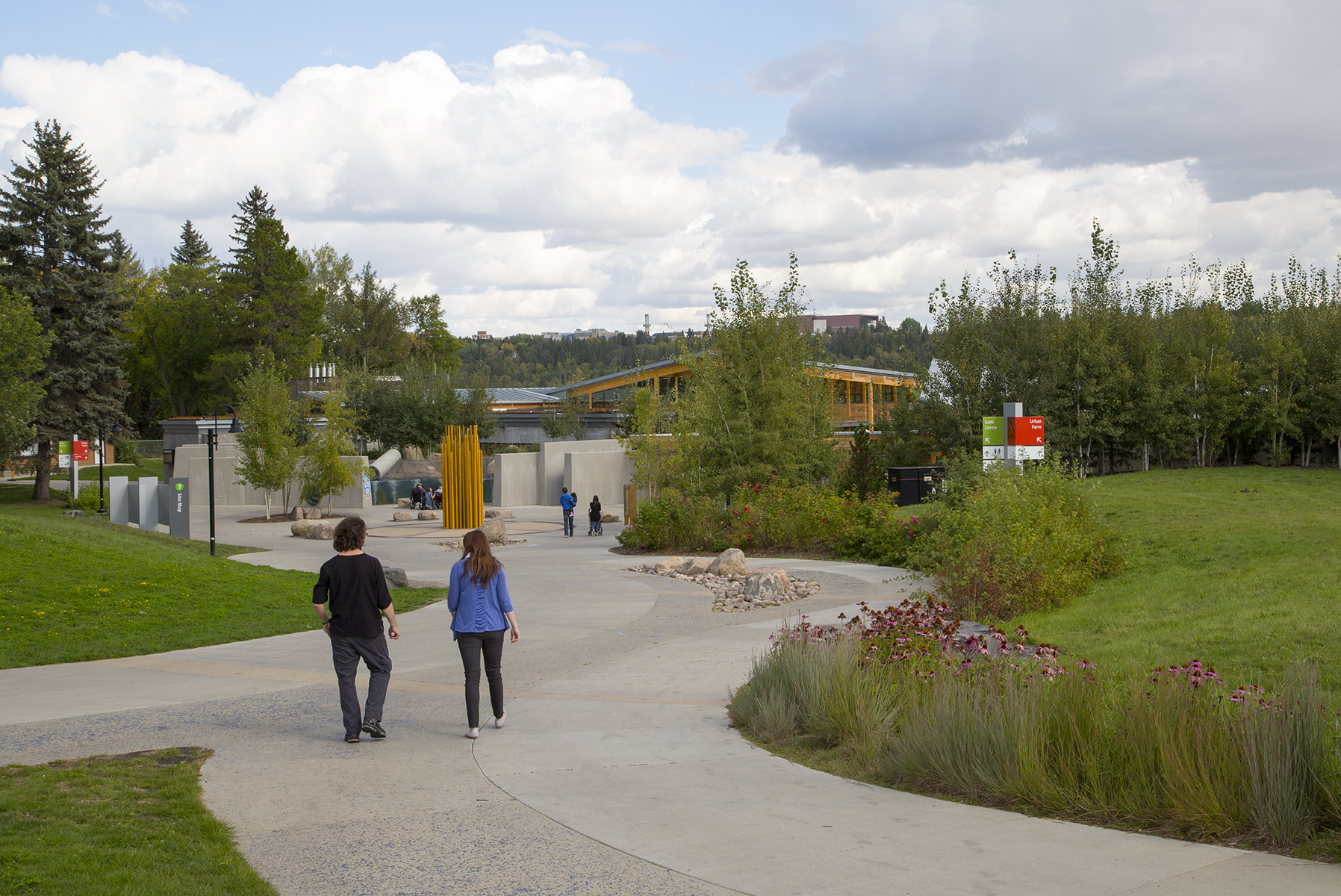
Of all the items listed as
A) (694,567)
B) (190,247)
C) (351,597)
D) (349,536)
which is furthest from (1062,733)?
(190,247)

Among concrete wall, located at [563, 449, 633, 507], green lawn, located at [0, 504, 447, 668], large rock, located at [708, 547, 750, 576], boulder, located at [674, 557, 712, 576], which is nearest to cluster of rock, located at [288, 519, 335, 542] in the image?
green lawn, located at [0, 504, 447, 668]

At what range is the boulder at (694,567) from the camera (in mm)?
17859

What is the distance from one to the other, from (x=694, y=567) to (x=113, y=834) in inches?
535

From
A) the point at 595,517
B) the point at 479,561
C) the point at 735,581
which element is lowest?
the point at 735,581

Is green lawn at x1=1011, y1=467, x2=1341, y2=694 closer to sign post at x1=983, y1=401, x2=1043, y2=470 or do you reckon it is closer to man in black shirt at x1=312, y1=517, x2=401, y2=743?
sign post at x1=983, y1=401, x2=1043, y2=470

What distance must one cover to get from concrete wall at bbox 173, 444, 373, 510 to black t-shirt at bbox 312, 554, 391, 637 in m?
37.5

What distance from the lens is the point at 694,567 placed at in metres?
18.0

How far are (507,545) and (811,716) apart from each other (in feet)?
64.0

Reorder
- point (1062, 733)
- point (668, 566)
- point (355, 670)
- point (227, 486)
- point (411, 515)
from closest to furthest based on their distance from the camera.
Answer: point (1062, 733) → point (355, 670) → point (668, 566) → point (411, 515) → point (227, 486)

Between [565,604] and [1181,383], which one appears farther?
[1181,383]

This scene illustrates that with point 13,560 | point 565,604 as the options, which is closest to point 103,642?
point 13,560

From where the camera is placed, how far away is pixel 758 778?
19.5 ft

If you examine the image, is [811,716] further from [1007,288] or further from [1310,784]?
[1007,288]

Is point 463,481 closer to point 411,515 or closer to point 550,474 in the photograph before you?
point 411,515
